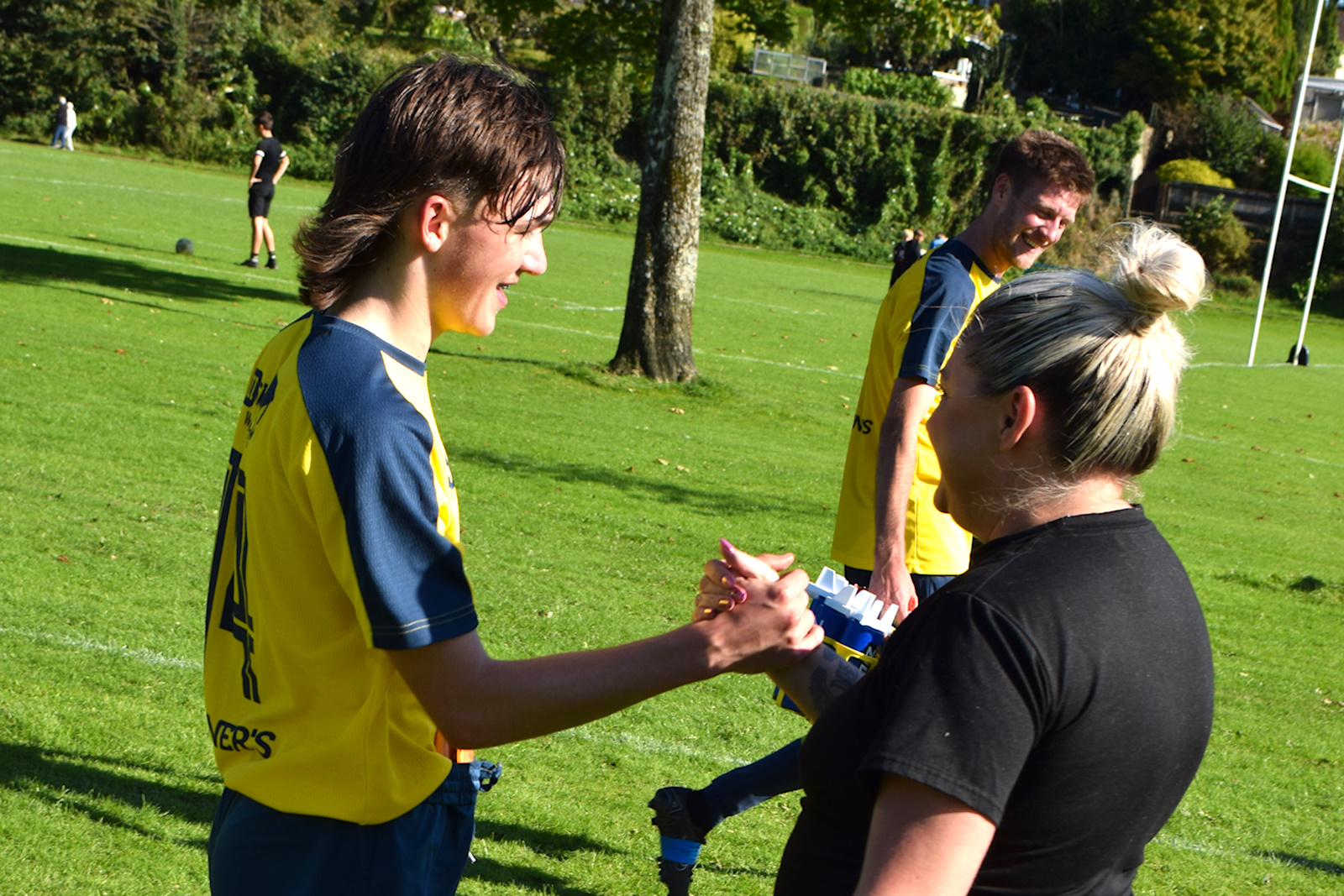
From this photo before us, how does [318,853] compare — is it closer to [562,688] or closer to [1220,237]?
[562,688]

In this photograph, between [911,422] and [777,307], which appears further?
[777,307]

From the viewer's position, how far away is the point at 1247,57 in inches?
2317

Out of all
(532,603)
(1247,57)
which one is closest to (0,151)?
(532,603)

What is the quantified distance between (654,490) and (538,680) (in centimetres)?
824

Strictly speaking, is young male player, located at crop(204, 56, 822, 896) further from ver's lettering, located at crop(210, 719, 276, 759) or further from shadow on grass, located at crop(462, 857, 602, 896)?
shadow on grass, located at crop(462, 857, 602, 896)

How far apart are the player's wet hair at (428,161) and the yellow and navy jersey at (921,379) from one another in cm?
234

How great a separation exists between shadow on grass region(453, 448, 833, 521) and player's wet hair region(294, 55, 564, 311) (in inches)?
297

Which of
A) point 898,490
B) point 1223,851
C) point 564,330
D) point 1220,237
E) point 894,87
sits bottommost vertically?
point 1223,851

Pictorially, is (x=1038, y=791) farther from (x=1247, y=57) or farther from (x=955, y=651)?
(x=1247, y=57)

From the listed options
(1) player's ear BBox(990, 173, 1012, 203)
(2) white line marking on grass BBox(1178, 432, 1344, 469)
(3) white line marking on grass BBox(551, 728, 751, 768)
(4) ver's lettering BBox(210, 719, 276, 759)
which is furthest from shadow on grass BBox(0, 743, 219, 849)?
(2) white line marking on grass BBox(1178, 432, 1344, 469)

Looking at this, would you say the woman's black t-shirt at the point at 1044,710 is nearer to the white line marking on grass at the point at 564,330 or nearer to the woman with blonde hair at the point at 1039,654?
the woman with blonde hair at the point at 1039,654

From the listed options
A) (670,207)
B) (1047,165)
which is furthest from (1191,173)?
(1047,165)

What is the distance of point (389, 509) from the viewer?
5.87 ft

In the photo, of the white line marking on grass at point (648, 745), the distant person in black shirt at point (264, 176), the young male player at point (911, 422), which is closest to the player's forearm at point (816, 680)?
the young male player at point (911, 422)
